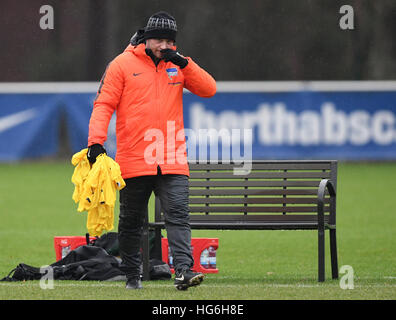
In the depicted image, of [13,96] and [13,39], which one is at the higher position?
[13,39]

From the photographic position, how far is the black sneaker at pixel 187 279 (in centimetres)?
734

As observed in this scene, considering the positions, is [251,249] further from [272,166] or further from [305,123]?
[305,123]

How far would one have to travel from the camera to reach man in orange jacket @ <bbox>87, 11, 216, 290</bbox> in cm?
753

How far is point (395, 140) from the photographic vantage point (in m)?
20.1

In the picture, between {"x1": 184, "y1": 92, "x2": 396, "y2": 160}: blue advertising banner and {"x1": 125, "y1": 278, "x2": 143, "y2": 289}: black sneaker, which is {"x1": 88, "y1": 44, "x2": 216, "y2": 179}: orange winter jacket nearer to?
{"x1": 125, "y1": 278, "x2": 143, "y2": 289}: black sneaker

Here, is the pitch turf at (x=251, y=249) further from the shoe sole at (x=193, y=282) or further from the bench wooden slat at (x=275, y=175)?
the bench wooden slat at (x=275, y=175)

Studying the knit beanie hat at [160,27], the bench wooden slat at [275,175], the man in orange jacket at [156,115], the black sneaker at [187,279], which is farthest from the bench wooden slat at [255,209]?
the knit beanie hat at [160,27]

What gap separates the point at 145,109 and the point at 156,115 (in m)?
0.09

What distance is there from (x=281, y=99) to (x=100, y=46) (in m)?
5.70

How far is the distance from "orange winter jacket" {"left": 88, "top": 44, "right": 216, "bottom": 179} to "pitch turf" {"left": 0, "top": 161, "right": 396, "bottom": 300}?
92 centimetres

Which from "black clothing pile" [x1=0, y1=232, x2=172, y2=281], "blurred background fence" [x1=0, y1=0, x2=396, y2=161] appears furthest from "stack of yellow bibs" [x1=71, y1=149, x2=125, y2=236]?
"blurred background fence" [x1=0, y1=0, x2=396, y2=161]

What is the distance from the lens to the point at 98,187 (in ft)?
24.2
